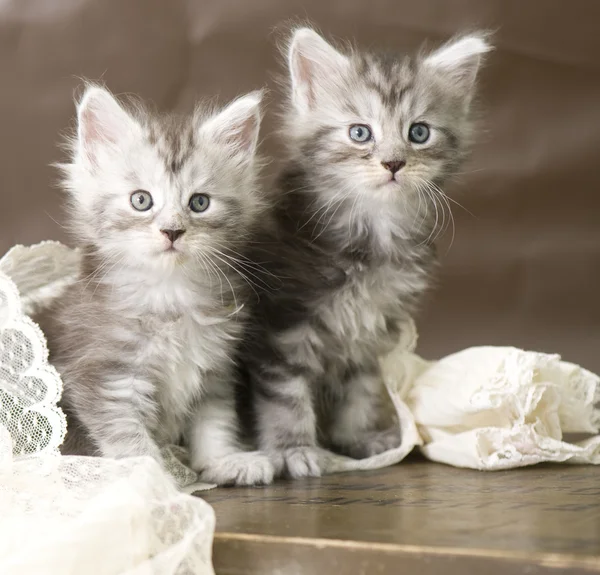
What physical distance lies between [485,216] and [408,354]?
57cm

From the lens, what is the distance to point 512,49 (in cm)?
218

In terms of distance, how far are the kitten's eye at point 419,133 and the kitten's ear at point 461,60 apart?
0.51ft

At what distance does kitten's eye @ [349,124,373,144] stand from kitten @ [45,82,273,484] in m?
0.18

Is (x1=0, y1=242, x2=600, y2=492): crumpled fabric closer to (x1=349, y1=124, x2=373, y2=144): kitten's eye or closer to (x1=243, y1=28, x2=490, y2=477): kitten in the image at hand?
(x1=243, y1=28, x2=490, y2=477): kitten

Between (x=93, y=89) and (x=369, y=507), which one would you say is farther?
(x=93, y=89)

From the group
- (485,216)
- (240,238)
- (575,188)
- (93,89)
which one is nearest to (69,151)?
(93,89)

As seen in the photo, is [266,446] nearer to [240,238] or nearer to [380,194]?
[240,238]

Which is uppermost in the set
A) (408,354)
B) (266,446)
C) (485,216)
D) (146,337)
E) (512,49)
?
(512,49)

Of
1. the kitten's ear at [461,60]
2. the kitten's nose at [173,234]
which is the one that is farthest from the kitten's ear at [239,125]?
the kitten's ear at [461,60]

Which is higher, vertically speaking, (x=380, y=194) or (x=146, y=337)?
(x=380, y=194)

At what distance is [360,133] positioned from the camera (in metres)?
1.61

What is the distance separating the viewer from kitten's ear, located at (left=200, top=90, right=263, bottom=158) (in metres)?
1.56

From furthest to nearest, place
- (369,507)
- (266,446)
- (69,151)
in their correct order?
1. (69,151)
2. (266,446)
3. (369,507)

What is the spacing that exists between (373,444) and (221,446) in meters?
0.33
